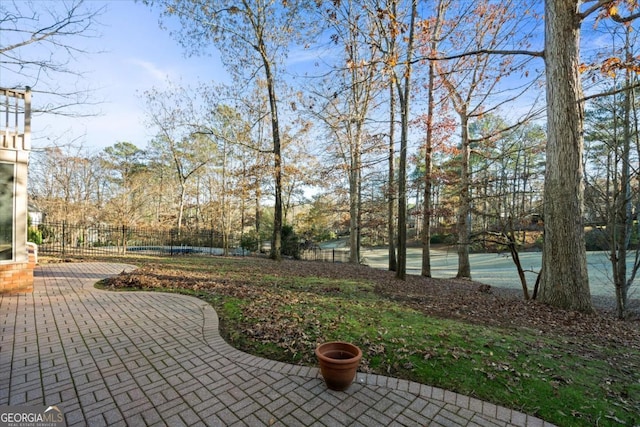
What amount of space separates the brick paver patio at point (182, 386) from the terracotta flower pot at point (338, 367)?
98mm

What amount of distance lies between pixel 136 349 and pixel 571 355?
5412mm

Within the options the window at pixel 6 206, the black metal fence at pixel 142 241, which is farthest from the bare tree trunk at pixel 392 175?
the window at pixel 6 206

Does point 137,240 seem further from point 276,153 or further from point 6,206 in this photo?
point 6,206

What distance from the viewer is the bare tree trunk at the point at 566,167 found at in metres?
5.62

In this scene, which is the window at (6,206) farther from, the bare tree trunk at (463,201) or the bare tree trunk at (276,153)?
the bare tree trunk at (463,201)

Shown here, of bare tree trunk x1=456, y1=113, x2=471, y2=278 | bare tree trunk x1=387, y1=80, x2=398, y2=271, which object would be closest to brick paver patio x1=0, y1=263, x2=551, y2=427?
bare tree trunk x1=387, y1=80, x2=398, y2=271

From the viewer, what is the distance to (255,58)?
12.3m

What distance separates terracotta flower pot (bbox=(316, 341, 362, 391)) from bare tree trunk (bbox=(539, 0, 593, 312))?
5555 mm

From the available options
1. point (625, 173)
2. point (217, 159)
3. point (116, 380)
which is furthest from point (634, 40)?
point (217, 159)

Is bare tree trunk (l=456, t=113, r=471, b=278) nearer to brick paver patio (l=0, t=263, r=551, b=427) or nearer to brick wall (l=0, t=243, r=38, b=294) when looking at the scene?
brick paver patio (l=0, t=263, r=551, b=427)

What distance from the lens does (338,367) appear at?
99.3 inches

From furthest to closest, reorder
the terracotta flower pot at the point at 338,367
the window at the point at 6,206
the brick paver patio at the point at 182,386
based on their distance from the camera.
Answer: the window at the point at 6,206 < the terracotta flower pot at the point at 338,367 < the brick paver patio at the point at 182,386

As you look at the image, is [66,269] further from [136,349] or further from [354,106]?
[354,106]

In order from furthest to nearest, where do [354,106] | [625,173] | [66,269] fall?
[354,106] < [66,269] < [625,173]
